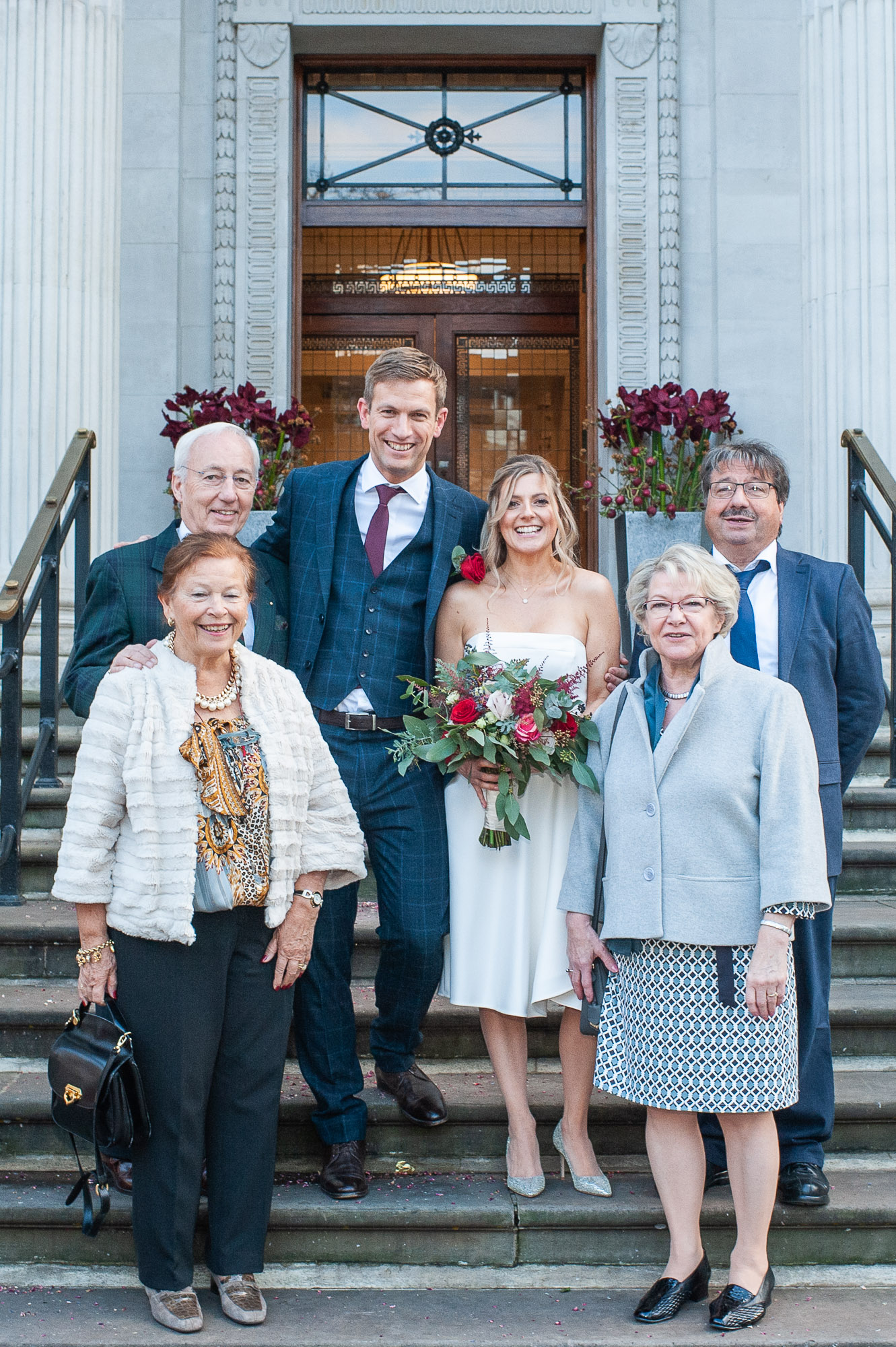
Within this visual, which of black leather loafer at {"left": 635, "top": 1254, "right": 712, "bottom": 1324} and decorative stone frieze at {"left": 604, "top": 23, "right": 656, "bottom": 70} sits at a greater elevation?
decorative stone frieze at {"left": 604, "top": 23, "right": 656, "bottom": 70}

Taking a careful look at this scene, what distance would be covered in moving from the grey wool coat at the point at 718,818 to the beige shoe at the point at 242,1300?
1.20 m

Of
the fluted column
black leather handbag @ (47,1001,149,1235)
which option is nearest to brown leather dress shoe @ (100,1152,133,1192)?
black leather handbag @ (47,1001,149,1235)

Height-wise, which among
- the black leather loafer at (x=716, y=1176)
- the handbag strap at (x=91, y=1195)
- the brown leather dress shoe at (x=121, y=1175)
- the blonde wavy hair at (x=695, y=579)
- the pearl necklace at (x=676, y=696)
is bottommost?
the black leather loafer at (x=716, y=1176)

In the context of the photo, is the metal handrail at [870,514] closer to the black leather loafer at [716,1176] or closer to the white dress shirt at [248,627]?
the black leather loafer at [716,1176]

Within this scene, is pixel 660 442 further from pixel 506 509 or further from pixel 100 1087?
pixel 100 1087

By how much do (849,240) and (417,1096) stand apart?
17.1ft

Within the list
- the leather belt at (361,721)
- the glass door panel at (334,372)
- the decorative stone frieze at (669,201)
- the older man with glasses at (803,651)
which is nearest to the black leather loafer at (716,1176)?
the older man with glasses at (803,651)

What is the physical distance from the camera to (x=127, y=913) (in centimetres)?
279

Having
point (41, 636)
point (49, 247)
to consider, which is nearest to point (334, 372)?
point (49, 247)

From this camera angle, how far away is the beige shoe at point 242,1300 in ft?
9.56

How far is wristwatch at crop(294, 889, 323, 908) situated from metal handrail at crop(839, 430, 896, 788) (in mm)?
3007

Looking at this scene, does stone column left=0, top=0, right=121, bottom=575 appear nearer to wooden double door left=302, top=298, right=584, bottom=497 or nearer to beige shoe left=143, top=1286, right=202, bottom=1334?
wooden double door left=302, top=298, right=584, bottom=497

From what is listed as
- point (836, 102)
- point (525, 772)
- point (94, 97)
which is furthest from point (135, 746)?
point (836, 102)

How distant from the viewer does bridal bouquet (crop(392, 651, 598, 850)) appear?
3.15 m
